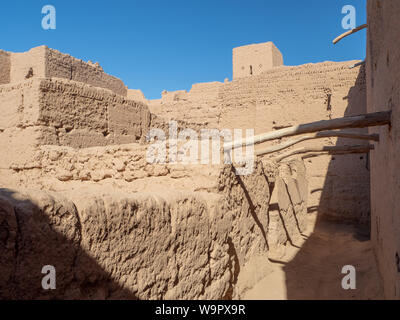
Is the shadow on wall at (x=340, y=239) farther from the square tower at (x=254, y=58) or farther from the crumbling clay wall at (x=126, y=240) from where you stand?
the square tower at (x=254, y=58)

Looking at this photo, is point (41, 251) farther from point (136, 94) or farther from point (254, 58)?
point (136, 94)

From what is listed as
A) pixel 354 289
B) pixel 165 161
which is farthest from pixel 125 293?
pixel 354 289

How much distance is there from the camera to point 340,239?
8828 mm

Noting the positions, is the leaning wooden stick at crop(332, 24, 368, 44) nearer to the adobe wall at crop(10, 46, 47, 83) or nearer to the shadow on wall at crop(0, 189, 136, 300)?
the shadow on wall at crop(0, 189, 136, 300)

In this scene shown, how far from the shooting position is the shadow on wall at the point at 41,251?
1.52 meters

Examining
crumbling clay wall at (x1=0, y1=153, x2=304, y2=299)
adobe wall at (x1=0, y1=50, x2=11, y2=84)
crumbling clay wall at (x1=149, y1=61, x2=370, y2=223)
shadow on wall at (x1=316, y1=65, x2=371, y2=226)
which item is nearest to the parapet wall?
adobe wall at (x1=0, y1=50, x2=11, y2=84)

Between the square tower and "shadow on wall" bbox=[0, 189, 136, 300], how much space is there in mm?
16709

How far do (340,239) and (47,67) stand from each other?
10359 mm

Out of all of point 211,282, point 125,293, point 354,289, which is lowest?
point 354,289

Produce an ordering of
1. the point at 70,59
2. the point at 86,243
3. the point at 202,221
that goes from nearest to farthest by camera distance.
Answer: the point at 86,243
the point at 202,221
the point at 70,59

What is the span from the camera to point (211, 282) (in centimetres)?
339

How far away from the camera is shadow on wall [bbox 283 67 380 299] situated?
5070 millimetres
